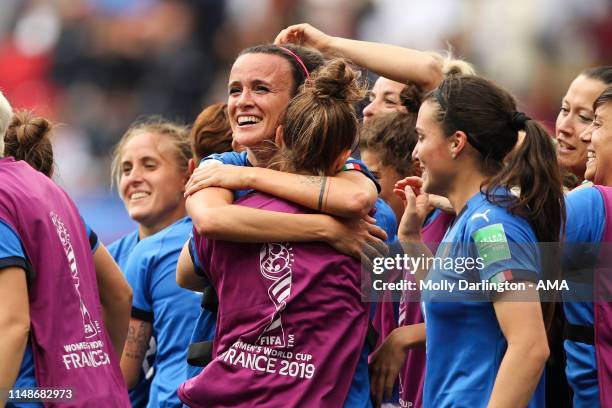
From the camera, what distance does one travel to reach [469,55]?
11.1 m

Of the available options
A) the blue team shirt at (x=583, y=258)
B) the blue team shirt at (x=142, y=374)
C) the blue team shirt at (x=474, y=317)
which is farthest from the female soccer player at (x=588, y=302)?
the blue team shirt at (x=142, y=374)

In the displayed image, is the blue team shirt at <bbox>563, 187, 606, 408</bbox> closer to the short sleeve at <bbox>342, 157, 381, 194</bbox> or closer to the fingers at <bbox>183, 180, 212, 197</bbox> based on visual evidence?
the short sleeve at <bbox>342, 157, 381, 194</bbox>


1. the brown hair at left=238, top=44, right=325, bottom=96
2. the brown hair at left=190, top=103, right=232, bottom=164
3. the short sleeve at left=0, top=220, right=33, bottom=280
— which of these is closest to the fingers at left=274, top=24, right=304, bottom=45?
the brown hair at left=238, top=44, right=325, bottom=96

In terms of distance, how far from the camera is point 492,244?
3434 millimetres

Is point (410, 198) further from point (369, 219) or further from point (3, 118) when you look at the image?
point (3, 118)

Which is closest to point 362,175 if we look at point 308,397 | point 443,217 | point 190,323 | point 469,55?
point 308,397

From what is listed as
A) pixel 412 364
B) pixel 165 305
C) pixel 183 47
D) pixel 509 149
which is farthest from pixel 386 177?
pixel 183 47

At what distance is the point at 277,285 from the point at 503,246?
0.71 metres

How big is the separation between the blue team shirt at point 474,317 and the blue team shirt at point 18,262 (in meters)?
1.25

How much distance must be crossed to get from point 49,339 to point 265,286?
69 cm

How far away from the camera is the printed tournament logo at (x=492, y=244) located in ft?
11.2

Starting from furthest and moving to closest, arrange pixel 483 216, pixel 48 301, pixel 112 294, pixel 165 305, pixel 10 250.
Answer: pixel 165 305 < pixel 112 294 < pixel 483 216 < pixel 48 301 < pixel 10 250

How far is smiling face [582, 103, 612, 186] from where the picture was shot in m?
3.99

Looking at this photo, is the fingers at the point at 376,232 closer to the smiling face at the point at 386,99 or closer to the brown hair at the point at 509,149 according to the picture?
the brown hair at the point at 509,149
